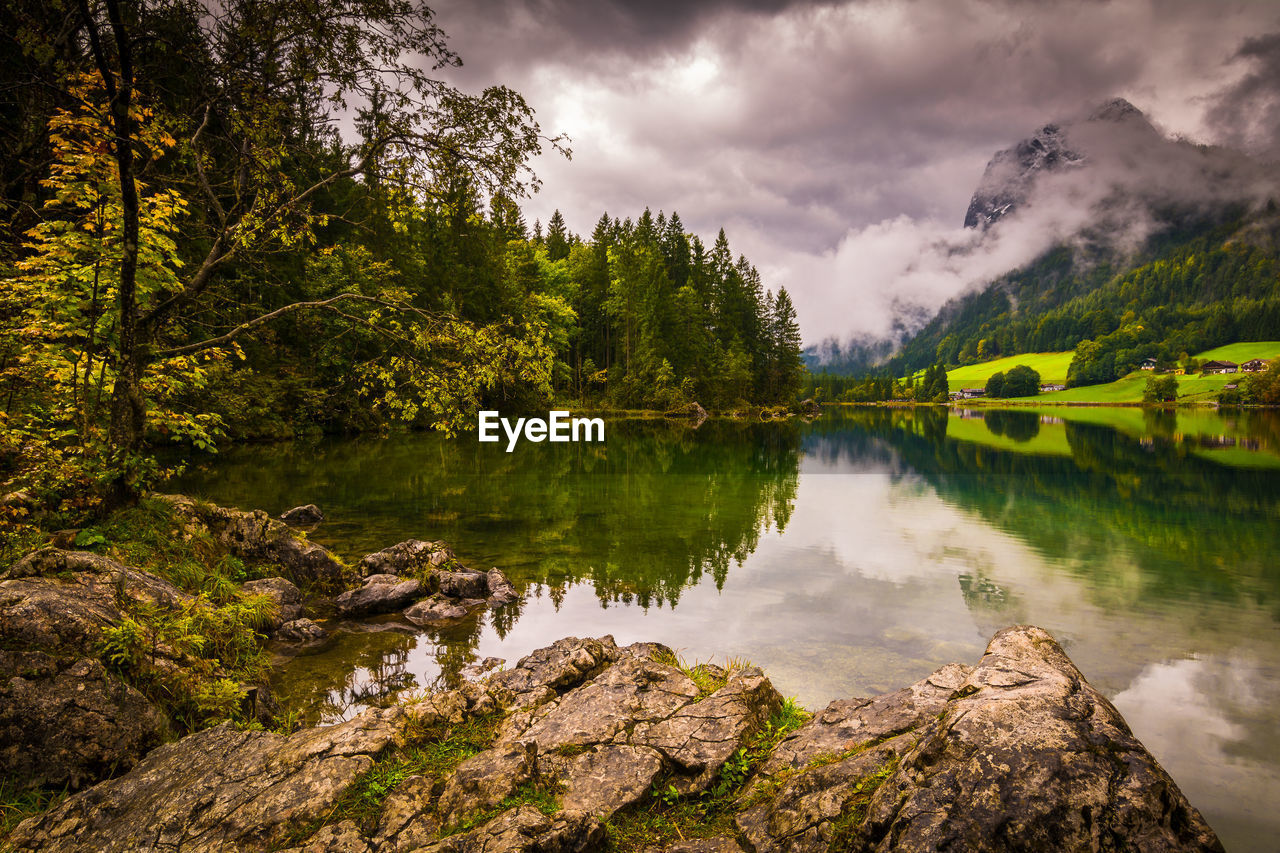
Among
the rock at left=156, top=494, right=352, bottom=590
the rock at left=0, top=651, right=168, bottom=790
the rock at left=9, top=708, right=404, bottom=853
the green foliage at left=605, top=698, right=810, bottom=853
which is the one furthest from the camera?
the rock at left=156, top=494, right=352, bottom=590

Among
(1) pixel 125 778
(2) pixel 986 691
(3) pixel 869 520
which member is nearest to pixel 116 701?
(1) pixel 125 778

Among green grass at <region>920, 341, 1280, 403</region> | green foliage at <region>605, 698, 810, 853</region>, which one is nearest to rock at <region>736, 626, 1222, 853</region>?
green foliage at <region>605, 698, 810, 853</region>

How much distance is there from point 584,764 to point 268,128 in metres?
11.3

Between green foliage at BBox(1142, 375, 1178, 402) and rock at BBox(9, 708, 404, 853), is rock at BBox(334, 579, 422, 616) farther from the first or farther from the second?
green foliage at BBox(1142, 375, 1178, 402)

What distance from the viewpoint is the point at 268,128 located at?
9.82 meters

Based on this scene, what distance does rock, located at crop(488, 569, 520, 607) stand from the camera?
37.9 ft

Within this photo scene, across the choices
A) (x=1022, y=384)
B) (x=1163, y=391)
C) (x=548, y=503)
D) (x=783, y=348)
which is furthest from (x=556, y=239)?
(x=1022, y=384)

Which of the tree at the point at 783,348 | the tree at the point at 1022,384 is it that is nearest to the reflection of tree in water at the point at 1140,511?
the tree at the point at 783,348

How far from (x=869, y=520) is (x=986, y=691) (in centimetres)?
1684

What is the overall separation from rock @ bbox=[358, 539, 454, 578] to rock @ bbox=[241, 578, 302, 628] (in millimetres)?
1927

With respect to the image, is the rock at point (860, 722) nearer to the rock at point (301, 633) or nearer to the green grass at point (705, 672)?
the green grass at point (705, 672)

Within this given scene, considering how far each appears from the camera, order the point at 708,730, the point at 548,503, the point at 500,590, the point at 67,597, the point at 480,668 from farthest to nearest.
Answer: the point at 548,503 → the point at 500,590 → the point at 480,668 → the point at 67,597 → the point at 708,730

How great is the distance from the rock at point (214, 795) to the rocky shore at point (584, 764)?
0.05 ft

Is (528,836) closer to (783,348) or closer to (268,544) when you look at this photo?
(268,544)
